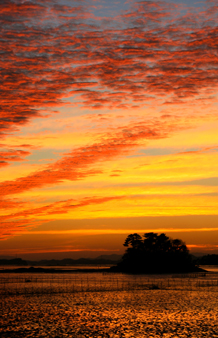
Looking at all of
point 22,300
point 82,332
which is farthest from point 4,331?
point 22,300

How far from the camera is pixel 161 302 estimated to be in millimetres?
74125

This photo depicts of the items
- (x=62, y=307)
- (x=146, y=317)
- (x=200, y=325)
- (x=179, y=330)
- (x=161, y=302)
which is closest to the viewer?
(x=179, y=330)

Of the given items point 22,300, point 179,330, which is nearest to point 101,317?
point 179,330

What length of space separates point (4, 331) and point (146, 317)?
20952mm

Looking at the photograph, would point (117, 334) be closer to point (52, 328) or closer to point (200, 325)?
point (52, 328)

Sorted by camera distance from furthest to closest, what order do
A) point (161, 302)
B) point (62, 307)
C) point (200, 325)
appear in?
point (161, 302) → point (62, 307) → point (200, 325)

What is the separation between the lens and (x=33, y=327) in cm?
4819

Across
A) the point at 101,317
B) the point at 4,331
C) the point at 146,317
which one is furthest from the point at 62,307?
the point at 4,331

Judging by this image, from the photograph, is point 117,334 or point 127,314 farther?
point 127,314

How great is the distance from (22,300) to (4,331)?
120ft

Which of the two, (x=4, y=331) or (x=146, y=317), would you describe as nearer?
(x=4, y=331)

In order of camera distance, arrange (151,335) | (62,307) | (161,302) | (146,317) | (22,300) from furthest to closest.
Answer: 1. (22,300)
2. (161,302)
3. (62,307)
4. (146,317)
5. (151,335)

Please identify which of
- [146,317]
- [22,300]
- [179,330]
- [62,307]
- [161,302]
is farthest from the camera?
[22,300]

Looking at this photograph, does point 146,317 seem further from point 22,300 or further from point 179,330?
point 22,300
